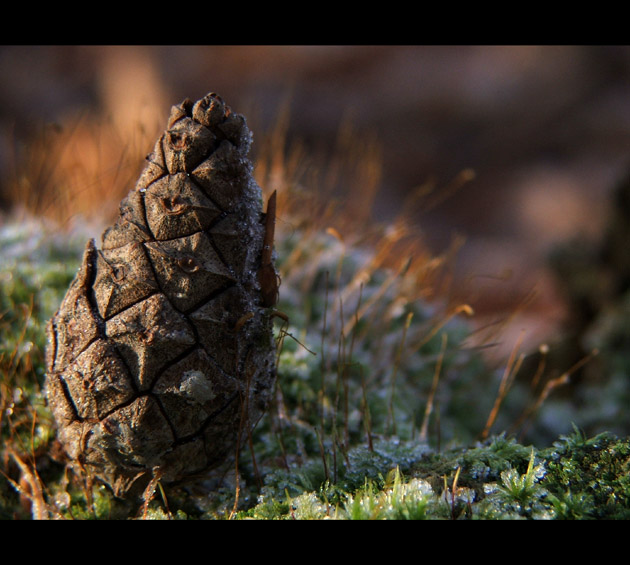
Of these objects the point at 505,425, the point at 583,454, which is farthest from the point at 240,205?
the point at 505,425

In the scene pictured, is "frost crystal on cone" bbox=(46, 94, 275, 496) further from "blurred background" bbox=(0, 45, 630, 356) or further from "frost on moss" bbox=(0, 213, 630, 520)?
"blurred background" bbox=(0, 45, 630, 356)

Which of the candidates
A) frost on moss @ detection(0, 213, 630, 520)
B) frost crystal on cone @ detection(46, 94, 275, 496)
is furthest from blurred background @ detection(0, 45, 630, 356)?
frost crystal on cone @ detection(46, 94, 275, 496)

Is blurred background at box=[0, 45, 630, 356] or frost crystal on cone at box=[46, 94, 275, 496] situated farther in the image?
blurred background at box=[0, 45, 630, 356]

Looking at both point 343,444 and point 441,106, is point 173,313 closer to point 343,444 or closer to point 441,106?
point 343,444

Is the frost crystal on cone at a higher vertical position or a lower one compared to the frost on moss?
higher

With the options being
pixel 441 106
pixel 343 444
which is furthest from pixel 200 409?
pixel 441 106

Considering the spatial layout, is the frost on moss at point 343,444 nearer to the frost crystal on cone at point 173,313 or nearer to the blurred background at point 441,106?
the frost crystal on cone at point 173,313
